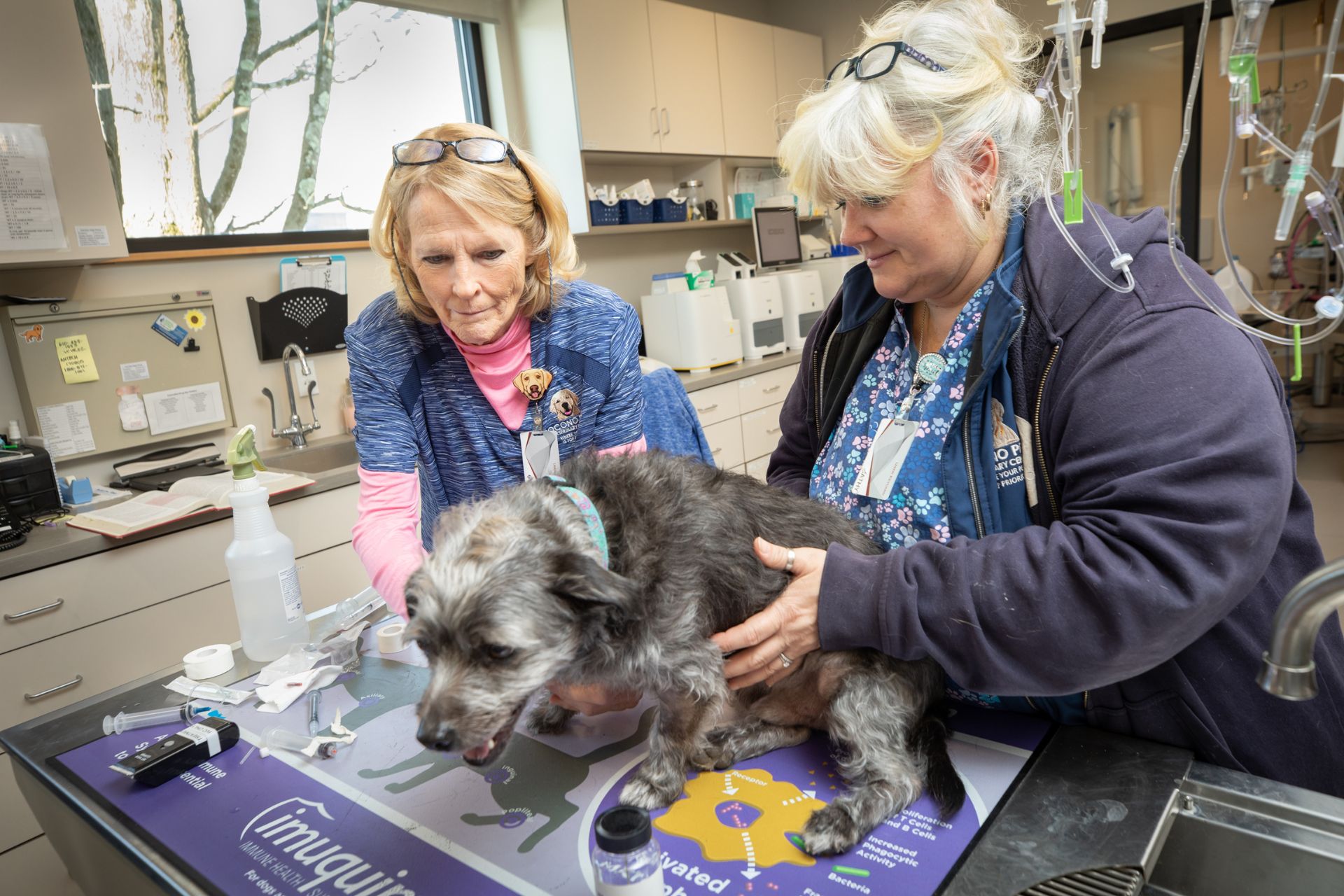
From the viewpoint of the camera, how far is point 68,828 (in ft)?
3.97

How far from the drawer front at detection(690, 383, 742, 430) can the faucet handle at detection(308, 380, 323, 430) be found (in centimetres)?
184

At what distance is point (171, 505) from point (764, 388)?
3.13 meters

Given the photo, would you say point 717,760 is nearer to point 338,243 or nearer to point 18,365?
point 18,365

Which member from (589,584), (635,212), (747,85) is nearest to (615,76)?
(635,212)

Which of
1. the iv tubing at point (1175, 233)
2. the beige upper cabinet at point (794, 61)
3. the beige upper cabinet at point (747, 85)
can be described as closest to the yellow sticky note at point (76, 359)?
the iv tubing at point (1175, 233)

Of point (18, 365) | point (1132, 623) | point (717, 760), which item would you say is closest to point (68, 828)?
point (717, 760)

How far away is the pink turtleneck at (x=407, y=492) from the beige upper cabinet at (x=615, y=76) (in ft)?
10.2

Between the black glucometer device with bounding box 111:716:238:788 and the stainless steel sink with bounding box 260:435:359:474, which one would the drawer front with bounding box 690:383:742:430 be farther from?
the black glucometer device with bounding box 111:716:238:788

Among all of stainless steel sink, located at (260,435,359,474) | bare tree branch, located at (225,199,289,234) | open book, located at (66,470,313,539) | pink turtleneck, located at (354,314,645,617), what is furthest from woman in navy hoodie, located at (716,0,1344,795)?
bare tree branch, located at (225,199,289,234)

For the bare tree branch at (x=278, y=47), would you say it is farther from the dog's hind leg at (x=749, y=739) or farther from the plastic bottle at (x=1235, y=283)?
the plastic bottle at (x=1235, y=283)

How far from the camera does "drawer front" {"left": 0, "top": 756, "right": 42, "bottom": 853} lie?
92.6 inches

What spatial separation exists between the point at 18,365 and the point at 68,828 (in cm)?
243

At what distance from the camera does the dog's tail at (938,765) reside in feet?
3.32

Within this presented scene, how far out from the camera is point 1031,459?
3.75ft
